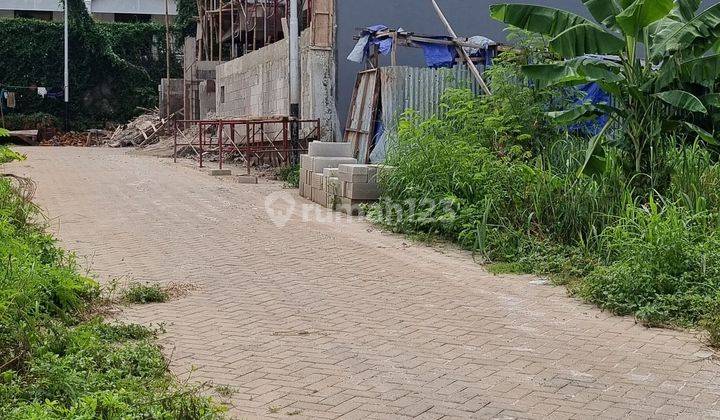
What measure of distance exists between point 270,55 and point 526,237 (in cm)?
1444

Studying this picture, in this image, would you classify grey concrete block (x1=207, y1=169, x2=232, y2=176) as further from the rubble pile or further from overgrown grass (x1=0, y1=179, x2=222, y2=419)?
the rubble pile

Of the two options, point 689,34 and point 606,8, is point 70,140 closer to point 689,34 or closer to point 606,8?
point 606,8

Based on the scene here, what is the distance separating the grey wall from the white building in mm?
32778

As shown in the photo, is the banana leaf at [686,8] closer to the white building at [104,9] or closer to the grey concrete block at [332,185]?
the grey concrete block at [332,185]

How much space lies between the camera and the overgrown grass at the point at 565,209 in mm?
7641

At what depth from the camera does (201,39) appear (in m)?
34.8

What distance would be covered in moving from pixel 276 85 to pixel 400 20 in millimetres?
4380

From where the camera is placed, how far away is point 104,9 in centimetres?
5069

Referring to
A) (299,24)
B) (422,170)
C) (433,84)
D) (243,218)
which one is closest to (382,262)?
(422,170)

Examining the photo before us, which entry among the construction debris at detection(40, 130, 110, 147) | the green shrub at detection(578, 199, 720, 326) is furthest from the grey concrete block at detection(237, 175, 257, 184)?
the construction debris at detection(40, 130, 110, 147)

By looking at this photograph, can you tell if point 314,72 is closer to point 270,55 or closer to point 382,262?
point 270,55

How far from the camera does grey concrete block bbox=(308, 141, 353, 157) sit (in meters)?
16.0

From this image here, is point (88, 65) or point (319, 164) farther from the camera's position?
point (88, 65)

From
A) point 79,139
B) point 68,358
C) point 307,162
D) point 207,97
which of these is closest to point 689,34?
point 307,162
